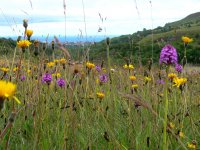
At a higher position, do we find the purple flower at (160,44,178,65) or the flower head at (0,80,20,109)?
the purple flower at (160,44,178,65)

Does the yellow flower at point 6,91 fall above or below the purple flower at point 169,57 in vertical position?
below

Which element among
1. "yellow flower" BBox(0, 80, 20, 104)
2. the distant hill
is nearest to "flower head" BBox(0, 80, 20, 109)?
"yellow flower" BBox(0, 80, 20, 104)

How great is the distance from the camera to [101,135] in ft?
9.16

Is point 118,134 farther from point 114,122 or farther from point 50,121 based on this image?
point 50,121

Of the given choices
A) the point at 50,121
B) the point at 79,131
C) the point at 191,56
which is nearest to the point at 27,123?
the point at 50,121

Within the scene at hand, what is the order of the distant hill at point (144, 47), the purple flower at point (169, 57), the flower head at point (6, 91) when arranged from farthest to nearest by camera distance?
the distant hill at point (144, 47) < the purple flower at point (169, 57) < the flower head at point (6, 91)

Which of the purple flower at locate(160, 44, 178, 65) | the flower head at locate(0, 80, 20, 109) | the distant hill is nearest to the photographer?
the flower head at locate(0, 80, 20, 109)

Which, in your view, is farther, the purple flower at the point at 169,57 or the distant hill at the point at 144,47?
the distant hill at the point at 144,47

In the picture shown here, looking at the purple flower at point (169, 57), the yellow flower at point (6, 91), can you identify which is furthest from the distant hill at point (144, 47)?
the yellow flower at point (6, 91)

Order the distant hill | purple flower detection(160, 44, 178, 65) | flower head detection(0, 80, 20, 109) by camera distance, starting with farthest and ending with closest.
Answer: the distant hill
purple flower detection(160, 44, 178, 65)
flower head detection(0, 80, 20, 109)

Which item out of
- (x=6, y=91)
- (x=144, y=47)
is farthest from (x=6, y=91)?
(x=144, y=47)

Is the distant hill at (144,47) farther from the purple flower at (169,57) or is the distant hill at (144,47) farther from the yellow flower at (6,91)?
the yellow flower at (6,91)

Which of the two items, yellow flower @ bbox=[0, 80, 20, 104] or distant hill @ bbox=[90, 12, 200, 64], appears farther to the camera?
distant hill @ bbox=[90, 12, 200, 64]

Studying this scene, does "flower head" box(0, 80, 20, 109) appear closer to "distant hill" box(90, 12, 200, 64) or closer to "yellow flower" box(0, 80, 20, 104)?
"yellow flower" box(0, 80, 20, 104)
